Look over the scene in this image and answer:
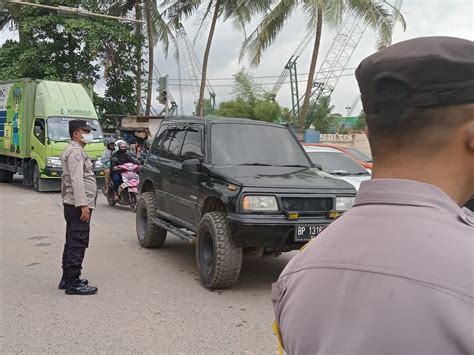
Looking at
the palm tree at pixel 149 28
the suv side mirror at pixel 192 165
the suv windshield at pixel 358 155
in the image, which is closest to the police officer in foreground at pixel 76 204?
the suv side mirror at pixel 192 165

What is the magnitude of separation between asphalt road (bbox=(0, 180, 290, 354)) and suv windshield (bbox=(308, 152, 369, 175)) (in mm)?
2673

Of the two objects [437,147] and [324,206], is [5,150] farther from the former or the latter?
[437,147]

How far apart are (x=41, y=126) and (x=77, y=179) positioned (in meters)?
9.82

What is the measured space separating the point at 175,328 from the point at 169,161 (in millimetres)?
3059

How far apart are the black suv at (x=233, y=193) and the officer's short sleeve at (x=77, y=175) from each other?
123 centimetres

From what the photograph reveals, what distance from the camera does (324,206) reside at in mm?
5215

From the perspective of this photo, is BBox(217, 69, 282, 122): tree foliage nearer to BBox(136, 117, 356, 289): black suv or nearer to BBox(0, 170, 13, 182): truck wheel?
BBox(0, 170, 13, 182): truck wheel

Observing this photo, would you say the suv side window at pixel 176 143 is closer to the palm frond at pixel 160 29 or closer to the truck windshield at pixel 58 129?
the truck windshield at pixel 58 129

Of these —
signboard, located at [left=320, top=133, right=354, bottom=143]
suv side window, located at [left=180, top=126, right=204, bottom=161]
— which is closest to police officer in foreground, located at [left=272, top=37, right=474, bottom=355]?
suv side window, located at [left=180, top=126, right=204, bottom=161]

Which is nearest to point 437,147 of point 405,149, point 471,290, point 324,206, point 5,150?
point 405,149

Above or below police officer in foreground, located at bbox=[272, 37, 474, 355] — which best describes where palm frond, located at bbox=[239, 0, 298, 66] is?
above

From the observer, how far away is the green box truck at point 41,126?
1357 centimetres

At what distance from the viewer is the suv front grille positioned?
5.03 metres

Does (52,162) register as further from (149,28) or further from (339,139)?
(339,139)
